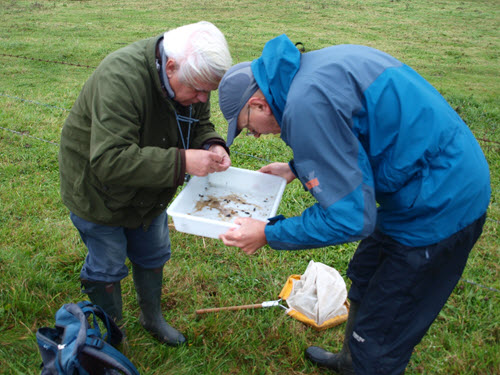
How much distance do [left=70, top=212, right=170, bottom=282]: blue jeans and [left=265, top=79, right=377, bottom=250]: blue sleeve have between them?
1.17 meters

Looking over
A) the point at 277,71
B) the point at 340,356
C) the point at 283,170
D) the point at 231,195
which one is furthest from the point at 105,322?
the point at 277,71

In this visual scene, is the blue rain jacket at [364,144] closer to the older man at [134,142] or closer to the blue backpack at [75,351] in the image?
the older man at [134,142]

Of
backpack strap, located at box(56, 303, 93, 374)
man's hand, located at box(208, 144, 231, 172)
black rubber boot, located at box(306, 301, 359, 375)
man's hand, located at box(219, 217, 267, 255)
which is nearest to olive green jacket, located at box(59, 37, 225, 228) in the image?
man's hand, located at box(208, 144, 231, 172)

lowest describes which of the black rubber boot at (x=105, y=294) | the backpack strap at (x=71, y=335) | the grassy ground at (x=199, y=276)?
the grassy ground at (x=199, y=276)

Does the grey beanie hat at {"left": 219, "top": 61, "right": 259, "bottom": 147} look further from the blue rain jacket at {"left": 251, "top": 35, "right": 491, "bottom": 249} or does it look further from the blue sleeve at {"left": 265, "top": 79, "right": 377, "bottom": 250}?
the blue sleeve at {"left": 265, "top": 79, "right": 377, "bottom": 250}

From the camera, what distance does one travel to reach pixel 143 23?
1568 cm

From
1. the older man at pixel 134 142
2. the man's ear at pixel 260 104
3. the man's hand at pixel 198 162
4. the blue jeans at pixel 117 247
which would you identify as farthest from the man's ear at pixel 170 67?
the blue jeans at pixel 117 247

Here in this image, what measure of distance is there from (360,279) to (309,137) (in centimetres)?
117

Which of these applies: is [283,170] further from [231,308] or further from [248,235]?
[231,308]

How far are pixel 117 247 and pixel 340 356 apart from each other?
4.91ft

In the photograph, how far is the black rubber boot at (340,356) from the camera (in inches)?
103

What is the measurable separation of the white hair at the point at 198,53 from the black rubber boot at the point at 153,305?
1322mm

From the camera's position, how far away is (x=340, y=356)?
2662 millimetres

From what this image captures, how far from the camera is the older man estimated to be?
1.91 meters
